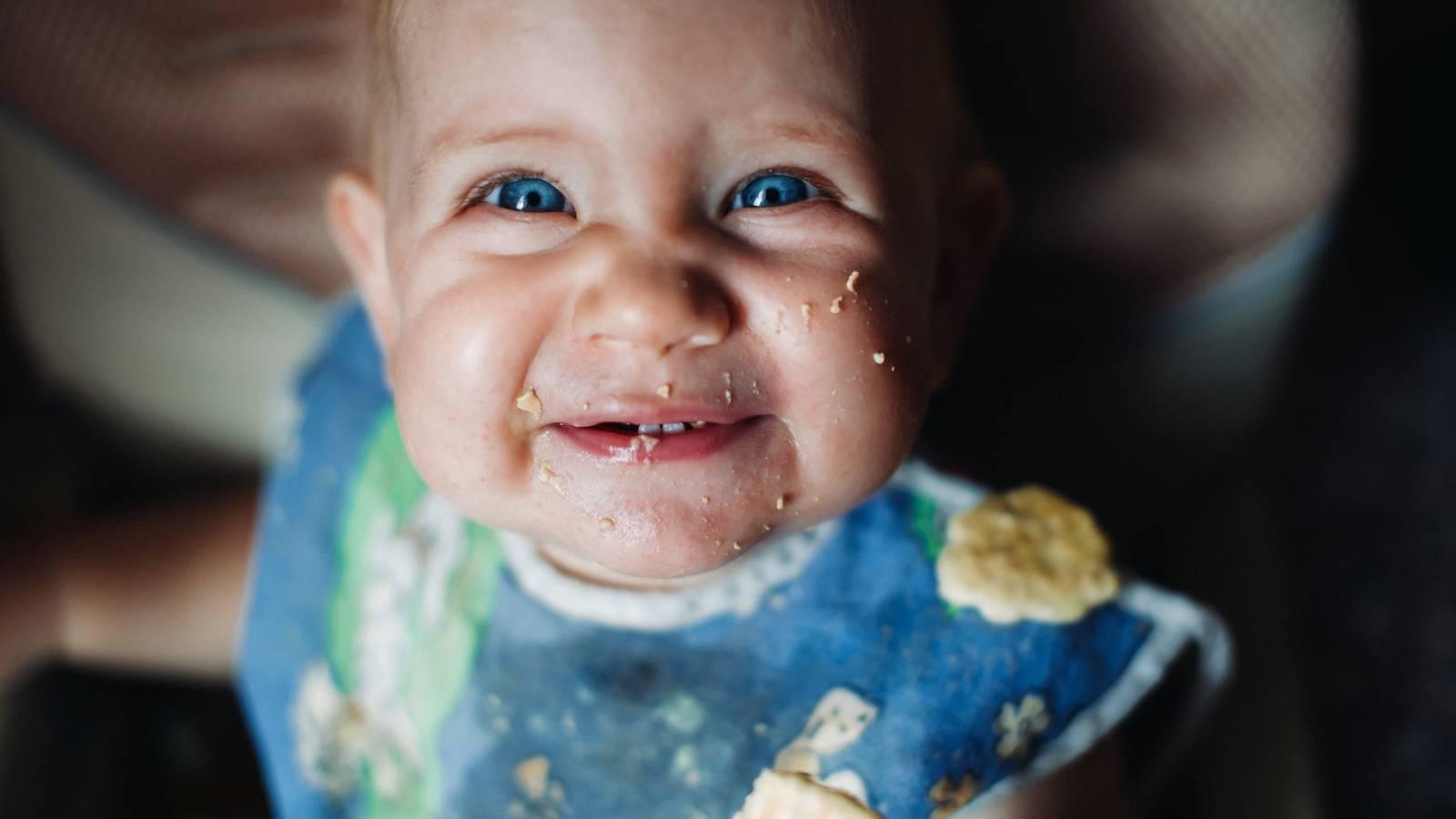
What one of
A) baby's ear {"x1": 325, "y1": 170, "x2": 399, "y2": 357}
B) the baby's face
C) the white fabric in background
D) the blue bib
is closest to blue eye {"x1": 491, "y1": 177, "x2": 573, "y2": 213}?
the baby's face

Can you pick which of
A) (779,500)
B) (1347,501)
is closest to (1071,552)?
(779,500)

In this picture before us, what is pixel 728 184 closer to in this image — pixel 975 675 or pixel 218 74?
pixel 975 675

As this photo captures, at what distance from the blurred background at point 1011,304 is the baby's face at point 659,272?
0.23 m

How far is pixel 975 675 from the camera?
64 centimetres

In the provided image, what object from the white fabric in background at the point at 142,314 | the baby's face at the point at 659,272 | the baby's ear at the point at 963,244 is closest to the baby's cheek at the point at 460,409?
the baby's face at the point at 659,272

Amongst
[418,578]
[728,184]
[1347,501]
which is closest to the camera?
[728,184]

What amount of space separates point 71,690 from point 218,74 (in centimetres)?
43

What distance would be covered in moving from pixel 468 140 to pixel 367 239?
0.17 metres

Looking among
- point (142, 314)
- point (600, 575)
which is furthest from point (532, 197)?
point (142, 314)

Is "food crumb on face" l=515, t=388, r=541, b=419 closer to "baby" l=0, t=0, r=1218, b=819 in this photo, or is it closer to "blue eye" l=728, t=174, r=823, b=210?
"baby" l=0, t=0, r=1218, b=819

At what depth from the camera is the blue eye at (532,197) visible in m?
0.56

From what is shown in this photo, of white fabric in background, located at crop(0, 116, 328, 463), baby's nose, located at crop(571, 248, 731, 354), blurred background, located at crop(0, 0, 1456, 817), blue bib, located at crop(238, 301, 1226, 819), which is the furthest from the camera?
white fabric in background, located at crop(0, 116, 328, 463)

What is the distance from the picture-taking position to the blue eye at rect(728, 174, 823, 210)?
1.83 feet

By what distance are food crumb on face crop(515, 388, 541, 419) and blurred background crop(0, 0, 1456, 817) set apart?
0.33 metres
